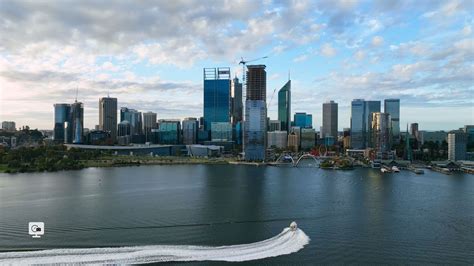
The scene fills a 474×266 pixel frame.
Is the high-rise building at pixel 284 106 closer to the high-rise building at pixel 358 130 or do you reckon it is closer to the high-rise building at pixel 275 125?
the high-rise building at pixel 275 125

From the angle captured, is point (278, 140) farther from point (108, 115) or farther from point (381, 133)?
point (108, 115)

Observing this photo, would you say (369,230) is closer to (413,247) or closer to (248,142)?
(413,247)

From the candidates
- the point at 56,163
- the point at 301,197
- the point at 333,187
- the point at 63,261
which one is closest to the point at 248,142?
the point at 56,163

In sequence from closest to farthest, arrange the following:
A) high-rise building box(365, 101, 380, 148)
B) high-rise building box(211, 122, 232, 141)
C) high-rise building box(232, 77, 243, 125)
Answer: high-rise building box(211, 122, 232, 141)
high-rise building box(365, 101, 380, 148)
high-rise building box(232, 77, 243, 125)

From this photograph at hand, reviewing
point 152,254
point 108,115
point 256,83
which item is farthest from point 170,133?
point 152,254

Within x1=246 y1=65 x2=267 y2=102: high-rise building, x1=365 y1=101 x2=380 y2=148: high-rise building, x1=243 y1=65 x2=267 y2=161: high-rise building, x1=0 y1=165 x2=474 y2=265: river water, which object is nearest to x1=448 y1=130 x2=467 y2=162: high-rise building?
x1=365 y1=101 x2=380 y2=148: high-rise building

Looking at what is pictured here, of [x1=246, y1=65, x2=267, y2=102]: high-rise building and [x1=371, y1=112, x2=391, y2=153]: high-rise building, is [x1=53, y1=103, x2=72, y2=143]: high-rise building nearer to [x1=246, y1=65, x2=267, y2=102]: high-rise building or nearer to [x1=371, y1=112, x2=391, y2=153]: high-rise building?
[x1=246, y1=65, x2=267, y2=102]: high-rise building
